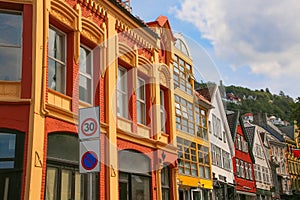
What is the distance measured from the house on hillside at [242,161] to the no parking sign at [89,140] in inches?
1208

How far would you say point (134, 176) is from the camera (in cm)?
1549

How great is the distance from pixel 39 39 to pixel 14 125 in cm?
246

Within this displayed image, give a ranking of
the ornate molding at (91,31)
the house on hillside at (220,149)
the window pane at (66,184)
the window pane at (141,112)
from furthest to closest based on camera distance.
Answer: the house on hillside at (220,149)
the window pane at (141,112)
the ornate molding at (91,31)
the window pane at (66,184)

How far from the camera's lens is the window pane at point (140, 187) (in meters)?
15.4

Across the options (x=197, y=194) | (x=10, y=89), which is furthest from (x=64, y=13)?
(x=197, y=194)

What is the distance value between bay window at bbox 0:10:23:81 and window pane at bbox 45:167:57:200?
264 centimetres

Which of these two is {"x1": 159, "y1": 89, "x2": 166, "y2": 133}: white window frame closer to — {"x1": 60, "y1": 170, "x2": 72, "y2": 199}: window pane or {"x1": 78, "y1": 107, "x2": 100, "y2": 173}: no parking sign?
{"x1": 60, "y1": 170, "x2": 72, "y2": 199}: window pane

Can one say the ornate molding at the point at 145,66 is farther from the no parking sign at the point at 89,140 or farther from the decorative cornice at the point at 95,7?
the no parking sign at the point at 89,140

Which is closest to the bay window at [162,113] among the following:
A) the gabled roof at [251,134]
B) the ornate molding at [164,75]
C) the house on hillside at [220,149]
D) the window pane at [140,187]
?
the ornate molding at [164,75]

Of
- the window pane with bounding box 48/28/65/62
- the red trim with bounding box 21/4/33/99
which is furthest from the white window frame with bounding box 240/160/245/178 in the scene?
the red trim with bounding box 21/4/33/99

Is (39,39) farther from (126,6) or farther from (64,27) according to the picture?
(126,6)

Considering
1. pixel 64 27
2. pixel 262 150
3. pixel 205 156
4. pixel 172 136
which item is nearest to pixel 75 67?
pixel 64 27

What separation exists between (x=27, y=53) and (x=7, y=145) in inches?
99.5

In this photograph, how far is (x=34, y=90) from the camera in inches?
428
